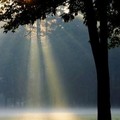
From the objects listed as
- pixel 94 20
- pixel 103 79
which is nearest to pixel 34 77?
pixel 94 20

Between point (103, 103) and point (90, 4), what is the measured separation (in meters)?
3.62

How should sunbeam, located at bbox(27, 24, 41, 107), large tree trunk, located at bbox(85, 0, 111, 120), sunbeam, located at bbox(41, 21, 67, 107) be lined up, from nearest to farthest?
large tree trunk, located at bbox(85, 0, 111, 120) < sunbeam, located at bbox(41, 21, 67, 107) < sunbeam, located at bbox(27, 24, 41, 107)

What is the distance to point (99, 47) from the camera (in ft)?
52.2

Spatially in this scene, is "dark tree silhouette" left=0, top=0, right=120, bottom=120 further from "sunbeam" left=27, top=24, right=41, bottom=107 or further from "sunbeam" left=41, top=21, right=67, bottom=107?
"sunbeam" left=27, top=24, right=41, bottom=107

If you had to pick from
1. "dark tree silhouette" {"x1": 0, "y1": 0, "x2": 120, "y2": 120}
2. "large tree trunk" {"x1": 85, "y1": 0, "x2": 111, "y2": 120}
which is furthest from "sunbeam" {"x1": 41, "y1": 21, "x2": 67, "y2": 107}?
"large tree trunk" {"x1": 85, "y1": 0, "x2": 111, "y2": 120}

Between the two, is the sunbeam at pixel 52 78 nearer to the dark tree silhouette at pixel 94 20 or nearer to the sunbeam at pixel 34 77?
the sunbeam at pixel 34 77

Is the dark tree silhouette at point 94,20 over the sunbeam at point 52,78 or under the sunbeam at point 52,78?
under

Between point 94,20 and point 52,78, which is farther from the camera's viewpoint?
point 52,78

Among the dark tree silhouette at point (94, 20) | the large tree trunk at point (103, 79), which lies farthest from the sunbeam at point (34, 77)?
the large tree trunk at point (103, 79)

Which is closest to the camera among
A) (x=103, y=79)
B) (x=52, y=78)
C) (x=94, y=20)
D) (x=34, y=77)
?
(x=103, y=79)

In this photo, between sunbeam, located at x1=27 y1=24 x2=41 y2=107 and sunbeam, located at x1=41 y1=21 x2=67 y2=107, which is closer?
sunbeam, located at x1=41 y1=21 x2=67 y2=107

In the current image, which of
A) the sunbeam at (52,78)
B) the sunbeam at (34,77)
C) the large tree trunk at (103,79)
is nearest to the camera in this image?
the large tree trunk at (103,79)

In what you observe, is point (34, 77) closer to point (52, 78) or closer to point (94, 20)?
point (52, 78)

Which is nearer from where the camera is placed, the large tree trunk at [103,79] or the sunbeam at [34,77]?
the large tree trunk at [103,79]
